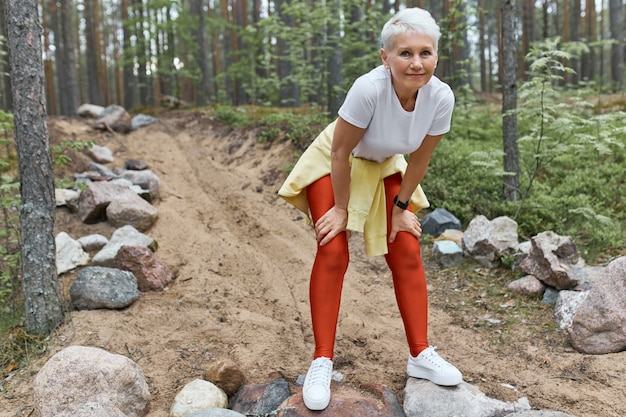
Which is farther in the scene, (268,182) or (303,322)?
(268,182)

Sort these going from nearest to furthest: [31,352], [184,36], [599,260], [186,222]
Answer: [31,352]
[599,260]
[186,222]
[184,36]

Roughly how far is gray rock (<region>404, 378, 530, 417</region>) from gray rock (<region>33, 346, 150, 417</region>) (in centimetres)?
159

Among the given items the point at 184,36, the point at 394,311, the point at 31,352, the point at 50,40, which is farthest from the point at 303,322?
the point at 50,40

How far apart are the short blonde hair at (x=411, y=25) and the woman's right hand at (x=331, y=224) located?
0.88 m

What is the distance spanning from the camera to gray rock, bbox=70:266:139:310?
3953mm

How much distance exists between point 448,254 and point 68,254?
151 inches

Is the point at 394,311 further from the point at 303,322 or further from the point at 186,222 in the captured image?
the point at 186,222

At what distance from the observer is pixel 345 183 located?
8.26ft

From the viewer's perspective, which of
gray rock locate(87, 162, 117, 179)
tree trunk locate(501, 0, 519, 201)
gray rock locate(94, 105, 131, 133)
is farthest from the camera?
gray rock locate(94, 105, 131, 133)

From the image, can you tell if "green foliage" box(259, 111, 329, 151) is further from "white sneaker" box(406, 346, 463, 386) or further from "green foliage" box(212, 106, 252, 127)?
"white sneaker" box(406, 346, 463, 386)

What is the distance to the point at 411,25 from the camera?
221 cm

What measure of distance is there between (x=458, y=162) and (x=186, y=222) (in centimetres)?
380

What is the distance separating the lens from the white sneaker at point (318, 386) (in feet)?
8.05

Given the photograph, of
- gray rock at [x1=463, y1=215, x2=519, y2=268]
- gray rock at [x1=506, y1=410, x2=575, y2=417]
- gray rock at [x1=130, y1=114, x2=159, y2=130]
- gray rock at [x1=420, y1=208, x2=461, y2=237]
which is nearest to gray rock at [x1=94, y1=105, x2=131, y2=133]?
gray rock at [x1=130, y1=114, x2=159, y2=130]
